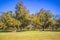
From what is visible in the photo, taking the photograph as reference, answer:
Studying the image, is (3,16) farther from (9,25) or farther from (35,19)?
(35,19)

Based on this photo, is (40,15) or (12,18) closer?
(12,18)

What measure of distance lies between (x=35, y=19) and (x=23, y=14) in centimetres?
567

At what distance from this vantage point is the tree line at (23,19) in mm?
41344

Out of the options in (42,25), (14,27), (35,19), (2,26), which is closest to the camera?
(2,26)

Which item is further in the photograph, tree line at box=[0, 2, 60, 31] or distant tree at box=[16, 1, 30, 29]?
distant tree at box=[16, 1, 30, 29]

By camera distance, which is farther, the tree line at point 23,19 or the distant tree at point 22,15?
the distant tree at point 22,15

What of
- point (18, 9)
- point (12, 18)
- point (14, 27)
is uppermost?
point (18, 9)

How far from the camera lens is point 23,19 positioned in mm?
44156

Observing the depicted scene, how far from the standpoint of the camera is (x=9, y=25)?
135 ft

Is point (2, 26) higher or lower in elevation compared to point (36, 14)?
lower

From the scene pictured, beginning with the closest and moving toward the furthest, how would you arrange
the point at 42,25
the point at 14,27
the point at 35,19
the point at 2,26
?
the point at 2,26
the point at 14,27
the point at 35,19
the point at 42,25

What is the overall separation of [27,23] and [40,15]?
714 centimetres

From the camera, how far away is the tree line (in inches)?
1628

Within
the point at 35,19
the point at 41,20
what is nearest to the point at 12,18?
the point at 35,19
